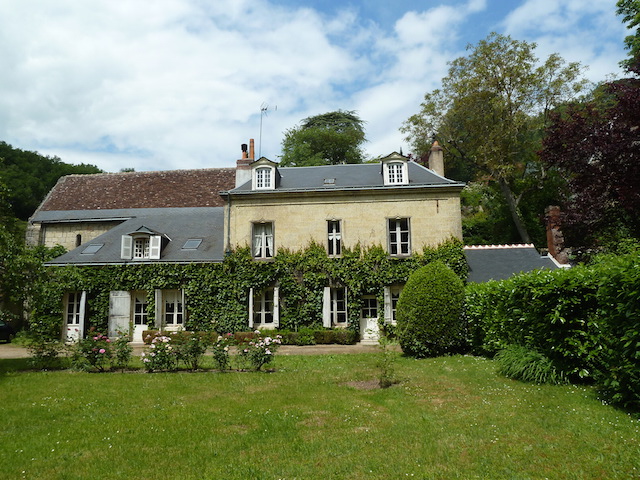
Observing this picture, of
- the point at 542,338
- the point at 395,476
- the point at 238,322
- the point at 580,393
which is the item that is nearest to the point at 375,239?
the point at 238,322

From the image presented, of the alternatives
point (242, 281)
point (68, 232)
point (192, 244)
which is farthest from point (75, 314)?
point (68, 232)

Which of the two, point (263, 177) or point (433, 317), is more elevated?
point (263, 177)

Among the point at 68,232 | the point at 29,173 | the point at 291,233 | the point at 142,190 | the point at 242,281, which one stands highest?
the point at 29,173

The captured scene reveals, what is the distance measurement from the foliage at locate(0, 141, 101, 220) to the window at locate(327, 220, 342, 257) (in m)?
32.1

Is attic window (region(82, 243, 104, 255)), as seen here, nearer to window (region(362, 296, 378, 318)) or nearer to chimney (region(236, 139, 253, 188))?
chimney (region(236, 139, 253, 188))

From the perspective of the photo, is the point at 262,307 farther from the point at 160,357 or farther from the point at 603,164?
the point at 603,164

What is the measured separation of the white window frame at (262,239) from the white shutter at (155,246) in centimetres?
398

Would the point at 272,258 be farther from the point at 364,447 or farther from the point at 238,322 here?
the point at 364,447

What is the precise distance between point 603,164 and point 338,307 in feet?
35.1

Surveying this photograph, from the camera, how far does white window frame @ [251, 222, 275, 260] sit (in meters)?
17.7

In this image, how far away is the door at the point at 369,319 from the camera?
1689cm

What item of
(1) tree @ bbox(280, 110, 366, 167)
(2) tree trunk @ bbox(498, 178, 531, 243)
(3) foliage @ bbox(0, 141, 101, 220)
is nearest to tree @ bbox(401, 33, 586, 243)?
(2) tree trunk @ bbox(498, 178, 531, 243)

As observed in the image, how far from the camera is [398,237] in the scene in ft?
56.5

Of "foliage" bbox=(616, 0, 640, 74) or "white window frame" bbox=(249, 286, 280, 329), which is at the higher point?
"foliage" bbox=(616, 0, 640, 74)
